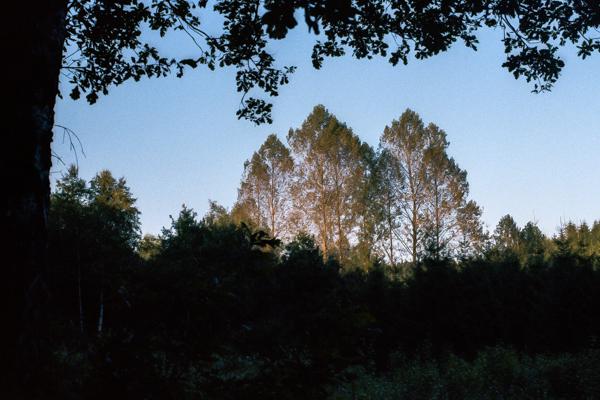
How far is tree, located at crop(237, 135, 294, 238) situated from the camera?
3188cm

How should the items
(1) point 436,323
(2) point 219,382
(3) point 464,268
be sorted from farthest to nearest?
(3) point 464,268 < (1) point 436,323 < (2) point 219,382

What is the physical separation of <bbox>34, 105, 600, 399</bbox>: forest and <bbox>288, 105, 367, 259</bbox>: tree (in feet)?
0.32

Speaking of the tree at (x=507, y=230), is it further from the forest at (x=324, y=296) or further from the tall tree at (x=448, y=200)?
the tall tree at (x=448, y=200)

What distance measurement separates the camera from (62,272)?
24.7 metres

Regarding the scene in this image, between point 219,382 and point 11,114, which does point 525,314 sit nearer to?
point 219,382

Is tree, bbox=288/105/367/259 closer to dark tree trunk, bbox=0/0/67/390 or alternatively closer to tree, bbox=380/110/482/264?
tree, bbox=380/110/482/264

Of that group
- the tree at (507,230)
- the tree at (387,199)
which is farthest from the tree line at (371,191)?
the tree at (507,230)

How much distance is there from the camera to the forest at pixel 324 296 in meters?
2.92

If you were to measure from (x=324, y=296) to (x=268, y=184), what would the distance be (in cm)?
2931

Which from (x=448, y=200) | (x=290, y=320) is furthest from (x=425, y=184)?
(x=290, y=320)

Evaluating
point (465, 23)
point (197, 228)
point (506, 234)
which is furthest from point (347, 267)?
point (506, 234)

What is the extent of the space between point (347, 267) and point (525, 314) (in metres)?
11.1

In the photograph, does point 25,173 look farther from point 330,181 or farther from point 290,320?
point 330,181

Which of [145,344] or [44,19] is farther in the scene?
[145,344]
